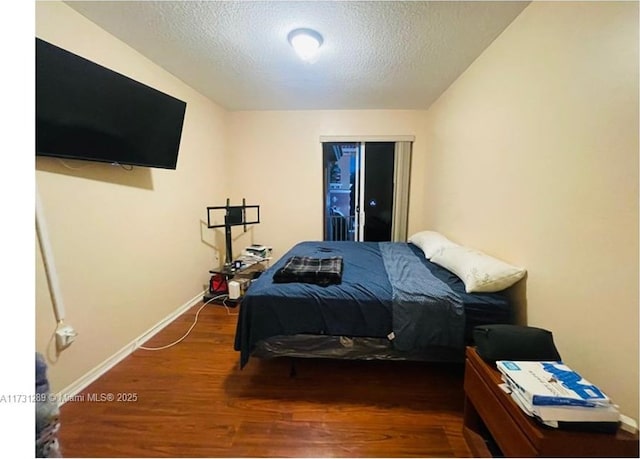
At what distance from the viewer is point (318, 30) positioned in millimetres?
1830

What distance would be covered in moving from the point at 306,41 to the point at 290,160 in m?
2.00

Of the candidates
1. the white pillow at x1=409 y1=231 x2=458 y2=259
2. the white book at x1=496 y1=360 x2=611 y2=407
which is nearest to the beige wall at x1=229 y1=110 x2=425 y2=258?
the white pillow at x1=409 y1=231 x2=458 y2=259

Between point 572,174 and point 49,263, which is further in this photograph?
point 49,263

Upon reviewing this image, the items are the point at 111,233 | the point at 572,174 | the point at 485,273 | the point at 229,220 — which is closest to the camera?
the point at 572,174

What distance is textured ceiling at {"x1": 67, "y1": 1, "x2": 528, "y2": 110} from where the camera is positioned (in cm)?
162

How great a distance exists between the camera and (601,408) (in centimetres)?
85

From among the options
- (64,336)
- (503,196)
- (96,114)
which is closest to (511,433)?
(503,196)

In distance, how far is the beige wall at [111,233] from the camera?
5.10 feet

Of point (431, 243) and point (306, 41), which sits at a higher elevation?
point (306, 41)

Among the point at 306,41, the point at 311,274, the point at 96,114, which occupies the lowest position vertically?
the point at 311,274

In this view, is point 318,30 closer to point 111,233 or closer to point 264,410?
point 111,233

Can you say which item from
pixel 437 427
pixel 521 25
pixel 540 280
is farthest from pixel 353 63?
pixel 437 427

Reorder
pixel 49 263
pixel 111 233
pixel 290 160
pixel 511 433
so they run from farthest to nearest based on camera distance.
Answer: pixel 290 160 → pixel 111 233 → pixel 49 263 → pixel 511 433

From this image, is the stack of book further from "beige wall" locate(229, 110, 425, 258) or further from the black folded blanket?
"beige wall" locate(229, 110, 425, 258)
